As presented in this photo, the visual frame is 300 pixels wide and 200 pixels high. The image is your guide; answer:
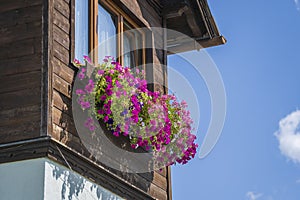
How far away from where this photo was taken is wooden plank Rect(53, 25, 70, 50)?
7797mm

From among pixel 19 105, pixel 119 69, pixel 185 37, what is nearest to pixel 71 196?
pixel 19 105

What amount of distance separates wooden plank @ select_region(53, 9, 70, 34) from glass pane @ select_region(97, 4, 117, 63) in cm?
83

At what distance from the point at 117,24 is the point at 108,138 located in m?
1.71

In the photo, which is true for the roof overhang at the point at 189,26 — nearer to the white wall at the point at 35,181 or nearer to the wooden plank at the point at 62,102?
the wooden plank at the point at 62,102

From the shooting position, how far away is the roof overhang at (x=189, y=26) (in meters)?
10.6

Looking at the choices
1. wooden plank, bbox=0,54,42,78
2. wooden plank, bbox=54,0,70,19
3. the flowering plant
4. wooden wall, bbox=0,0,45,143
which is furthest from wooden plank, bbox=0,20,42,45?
the flowering plant

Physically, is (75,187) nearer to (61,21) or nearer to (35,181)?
(35,181)

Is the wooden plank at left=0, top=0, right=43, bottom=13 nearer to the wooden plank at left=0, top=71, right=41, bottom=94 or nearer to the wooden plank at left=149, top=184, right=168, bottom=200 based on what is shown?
the wooden plank at left=0, top=71, right=41, bottom=94

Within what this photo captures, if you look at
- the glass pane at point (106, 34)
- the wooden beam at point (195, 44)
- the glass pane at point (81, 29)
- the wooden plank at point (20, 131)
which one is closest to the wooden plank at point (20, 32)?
the glass pane at point (81, 29)

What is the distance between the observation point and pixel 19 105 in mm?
7371

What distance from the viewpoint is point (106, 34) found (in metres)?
9.09

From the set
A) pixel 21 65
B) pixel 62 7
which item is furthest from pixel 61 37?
pixel 21 65

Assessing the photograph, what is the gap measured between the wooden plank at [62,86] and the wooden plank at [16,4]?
0.81 meters

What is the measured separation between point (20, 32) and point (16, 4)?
343 millimetres
